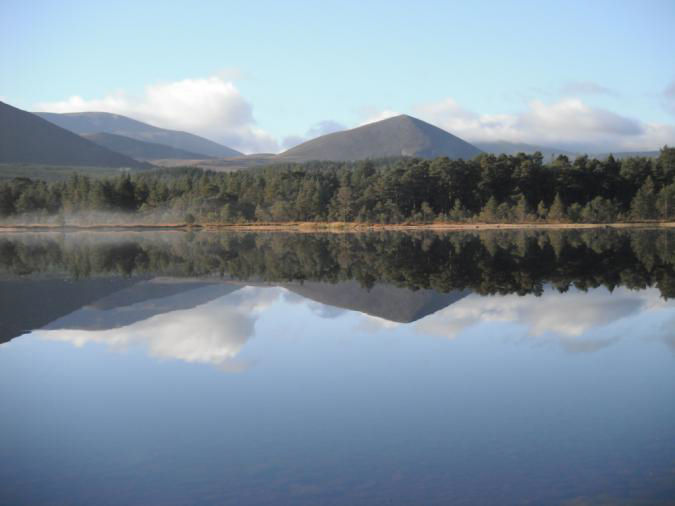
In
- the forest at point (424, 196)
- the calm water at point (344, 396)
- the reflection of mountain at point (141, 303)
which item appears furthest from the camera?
the forest at point (424, 196)

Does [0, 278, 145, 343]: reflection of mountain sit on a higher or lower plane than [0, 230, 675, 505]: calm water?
lower

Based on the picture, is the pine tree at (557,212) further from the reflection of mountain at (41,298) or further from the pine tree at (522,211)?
the reflection of mountain at (41,298)

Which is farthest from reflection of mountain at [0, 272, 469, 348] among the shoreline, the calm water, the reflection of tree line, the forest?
the forest

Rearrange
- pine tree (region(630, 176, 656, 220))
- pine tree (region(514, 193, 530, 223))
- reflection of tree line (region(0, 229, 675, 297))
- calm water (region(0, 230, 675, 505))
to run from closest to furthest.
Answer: calm water (region(0, 230, 675, 505)), reflection of tree line (region(0, 229, 675, 297)), pine tree (region(630, 176, 656, 220)), pine tree (region(514, 193, 530, 223))

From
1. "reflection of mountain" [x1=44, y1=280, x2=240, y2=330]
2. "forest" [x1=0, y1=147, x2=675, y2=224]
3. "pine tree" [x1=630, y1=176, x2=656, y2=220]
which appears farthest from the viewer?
"forest" [x1=0, y1=147, x2=675, y2=224]

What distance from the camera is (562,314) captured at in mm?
17281

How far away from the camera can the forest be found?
242 ft

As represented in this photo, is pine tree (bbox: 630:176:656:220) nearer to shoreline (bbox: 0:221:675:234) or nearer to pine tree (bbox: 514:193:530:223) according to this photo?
shoreline (bbox: 0:221:675:234)

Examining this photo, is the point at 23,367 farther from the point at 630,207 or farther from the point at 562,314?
the point at 630,207

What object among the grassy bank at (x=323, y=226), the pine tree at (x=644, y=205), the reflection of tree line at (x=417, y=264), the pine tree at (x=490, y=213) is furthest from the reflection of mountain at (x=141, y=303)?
the pine tree at (x=644, y=205)

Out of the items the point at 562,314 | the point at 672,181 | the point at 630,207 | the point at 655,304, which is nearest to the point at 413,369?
the point at 562,314

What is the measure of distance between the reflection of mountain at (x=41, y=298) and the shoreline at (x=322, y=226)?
163ft

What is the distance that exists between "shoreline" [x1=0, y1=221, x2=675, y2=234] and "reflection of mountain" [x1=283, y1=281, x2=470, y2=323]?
48827mm

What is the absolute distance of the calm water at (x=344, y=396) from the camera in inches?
295
